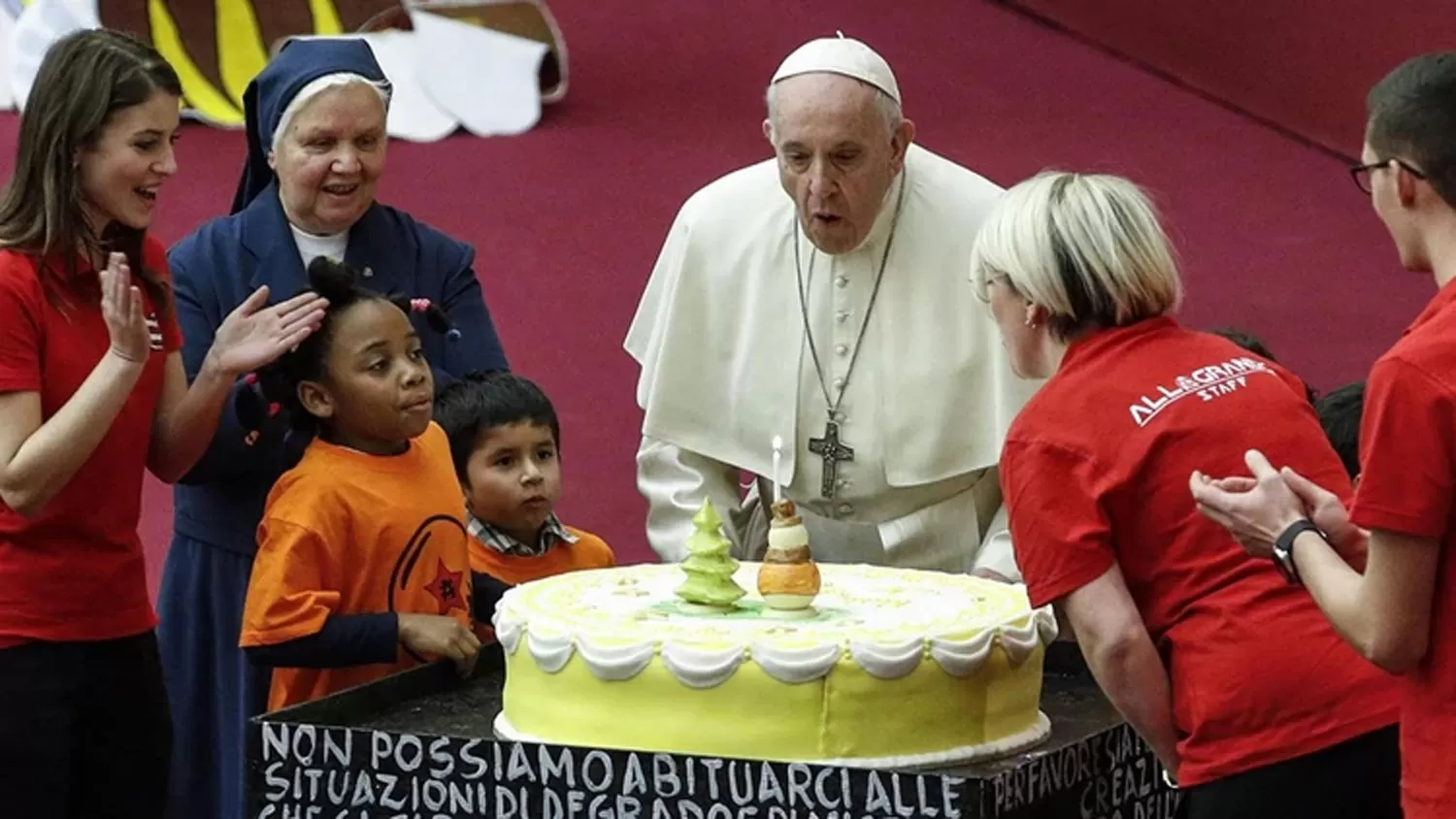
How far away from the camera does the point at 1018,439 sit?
272cm

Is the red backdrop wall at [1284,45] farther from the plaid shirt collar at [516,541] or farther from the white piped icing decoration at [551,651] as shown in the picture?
the white piped icing decoration at [551,651]

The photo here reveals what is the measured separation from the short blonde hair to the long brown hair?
1277mm

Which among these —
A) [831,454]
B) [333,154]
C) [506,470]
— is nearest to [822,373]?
[831,454]

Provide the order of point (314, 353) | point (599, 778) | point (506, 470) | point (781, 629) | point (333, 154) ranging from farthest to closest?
point (506, 470)
point (333, 154)
point (314, 353)
point (781, 629)
point (599, 778)

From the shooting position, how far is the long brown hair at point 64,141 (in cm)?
Result: 326

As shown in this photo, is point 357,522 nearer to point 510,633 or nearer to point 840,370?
point 510,633

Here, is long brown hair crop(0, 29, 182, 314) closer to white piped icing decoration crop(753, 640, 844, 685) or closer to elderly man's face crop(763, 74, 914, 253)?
elderly man's face crop(763, 74, 914, 253)

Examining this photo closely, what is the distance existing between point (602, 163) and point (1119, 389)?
3991mm

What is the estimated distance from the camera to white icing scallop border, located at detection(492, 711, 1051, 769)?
2.95 meters

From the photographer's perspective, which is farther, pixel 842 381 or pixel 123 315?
pixel 842 381

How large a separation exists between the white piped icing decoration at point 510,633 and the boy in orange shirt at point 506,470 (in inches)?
27.6

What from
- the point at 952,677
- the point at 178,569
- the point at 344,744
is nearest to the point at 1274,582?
the point at 952,677

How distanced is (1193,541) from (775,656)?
0.53 metres

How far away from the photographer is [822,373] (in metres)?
4.04
